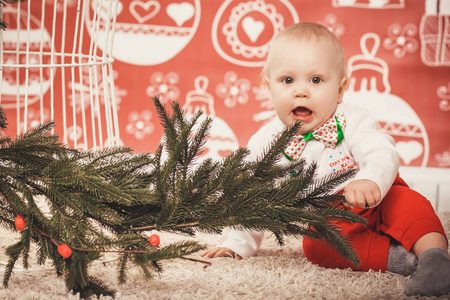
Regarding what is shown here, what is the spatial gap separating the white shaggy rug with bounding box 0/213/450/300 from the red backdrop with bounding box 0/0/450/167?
3.31ft

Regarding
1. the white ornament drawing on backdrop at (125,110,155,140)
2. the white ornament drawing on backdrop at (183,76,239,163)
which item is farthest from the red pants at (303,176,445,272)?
the white ornament drawing on backdrop at (125,110,155,140)

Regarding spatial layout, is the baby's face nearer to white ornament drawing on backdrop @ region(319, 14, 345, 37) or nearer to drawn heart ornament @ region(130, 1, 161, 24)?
white ornament drawing on backdrop @ region(319, 14, 345, 37)

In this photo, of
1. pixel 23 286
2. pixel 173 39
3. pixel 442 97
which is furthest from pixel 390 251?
pixel 173 39

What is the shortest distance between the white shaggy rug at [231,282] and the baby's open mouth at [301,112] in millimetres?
314

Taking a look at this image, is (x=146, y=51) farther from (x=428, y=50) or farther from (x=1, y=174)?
(x=1, y=174)

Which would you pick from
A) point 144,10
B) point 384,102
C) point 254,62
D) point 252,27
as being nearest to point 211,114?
point 254,62

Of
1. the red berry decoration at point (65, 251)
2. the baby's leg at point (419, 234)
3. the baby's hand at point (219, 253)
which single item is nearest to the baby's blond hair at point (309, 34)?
the baby's leg at point (419, 234)

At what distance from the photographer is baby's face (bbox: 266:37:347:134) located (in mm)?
1034

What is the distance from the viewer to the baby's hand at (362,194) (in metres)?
0.84

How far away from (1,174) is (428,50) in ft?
4.86

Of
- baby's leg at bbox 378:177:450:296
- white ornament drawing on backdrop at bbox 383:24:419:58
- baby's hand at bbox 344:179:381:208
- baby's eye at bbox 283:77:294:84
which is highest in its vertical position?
white ornament drawing on backdrop at bbox 383:24:419:58

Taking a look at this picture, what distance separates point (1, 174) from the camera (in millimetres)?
661

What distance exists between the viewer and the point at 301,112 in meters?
1.07

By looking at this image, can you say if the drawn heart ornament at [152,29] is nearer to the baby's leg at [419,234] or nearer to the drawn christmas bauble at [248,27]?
the drawn christmas bauble at [248,27]
